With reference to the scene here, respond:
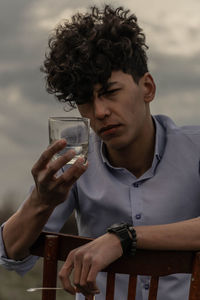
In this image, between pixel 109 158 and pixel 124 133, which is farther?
pixel 109 158

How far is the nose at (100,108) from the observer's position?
10.4 feet

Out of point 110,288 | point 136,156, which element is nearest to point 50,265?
point 110,288

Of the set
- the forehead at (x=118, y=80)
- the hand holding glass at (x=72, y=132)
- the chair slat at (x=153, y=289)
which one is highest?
the forehead at (x=118, y=80)

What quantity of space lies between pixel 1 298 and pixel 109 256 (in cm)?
1602

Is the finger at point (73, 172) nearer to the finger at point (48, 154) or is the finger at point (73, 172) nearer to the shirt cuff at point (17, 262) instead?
the finger at point (48, 154)

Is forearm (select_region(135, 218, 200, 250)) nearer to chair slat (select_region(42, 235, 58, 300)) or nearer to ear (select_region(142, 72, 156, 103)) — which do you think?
chair slat (select_region(42, 235, 58, 300))

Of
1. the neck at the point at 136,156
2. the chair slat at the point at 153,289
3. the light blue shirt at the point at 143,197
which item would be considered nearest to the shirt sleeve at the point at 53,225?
the light blue shirt at the point at 143,197

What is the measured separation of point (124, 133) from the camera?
3260mm

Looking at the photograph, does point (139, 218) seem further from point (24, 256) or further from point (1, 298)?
point (1, 298)

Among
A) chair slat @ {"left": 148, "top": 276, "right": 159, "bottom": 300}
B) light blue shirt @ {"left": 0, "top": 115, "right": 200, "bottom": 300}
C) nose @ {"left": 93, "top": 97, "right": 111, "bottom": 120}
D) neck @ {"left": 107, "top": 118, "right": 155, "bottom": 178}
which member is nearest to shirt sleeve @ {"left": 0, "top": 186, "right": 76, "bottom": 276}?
light blue shirt @ {"left": 0, "top": 115, "right": 200, "bottom": 300}

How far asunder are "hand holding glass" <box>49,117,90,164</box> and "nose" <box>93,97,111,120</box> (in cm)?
65

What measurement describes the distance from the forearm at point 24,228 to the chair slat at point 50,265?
0.13 m

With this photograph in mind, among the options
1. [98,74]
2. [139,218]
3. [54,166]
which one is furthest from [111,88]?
[54,166]

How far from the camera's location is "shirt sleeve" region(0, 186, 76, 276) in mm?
2979
